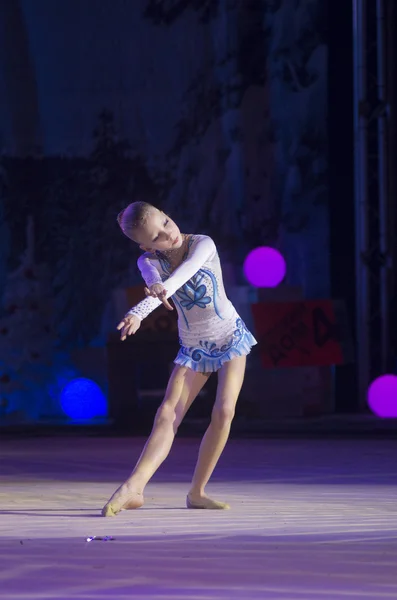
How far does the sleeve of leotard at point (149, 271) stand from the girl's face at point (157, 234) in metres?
0.06

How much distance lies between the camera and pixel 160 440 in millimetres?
4082

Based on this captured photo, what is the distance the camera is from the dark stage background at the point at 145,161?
8828mm

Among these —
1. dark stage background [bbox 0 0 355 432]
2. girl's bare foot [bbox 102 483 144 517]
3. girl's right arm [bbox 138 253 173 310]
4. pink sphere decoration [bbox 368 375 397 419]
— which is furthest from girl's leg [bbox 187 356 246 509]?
dark stage background [bbox 0 0 355 432]

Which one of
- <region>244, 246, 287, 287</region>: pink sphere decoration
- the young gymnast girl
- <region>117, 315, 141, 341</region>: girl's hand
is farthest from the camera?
<region>244, 246, 287, 287</region>: pink sphere decoration

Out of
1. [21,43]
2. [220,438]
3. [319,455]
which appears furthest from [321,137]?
[220,438]

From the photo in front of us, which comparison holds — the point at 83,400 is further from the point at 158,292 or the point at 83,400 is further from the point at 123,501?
the point at 158,292

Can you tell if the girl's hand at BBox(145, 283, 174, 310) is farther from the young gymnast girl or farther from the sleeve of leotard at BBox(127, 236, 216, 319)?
the young gymnast girl

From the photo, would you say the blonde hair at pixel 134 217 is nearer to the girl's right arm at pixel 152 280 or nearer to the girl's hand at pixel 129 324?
the girl's right arm at pixel 152 280

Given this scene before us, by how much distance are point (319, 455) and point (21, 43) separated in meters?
4.57

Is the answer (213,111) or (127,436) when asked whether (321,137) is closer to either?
(213,111)

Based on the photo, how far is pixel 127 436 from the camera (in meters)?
7.68

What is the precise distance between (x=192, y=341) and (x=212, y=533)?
Result: 35.2 inches

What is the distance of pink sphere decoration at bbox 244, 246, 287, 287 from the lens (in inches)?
346

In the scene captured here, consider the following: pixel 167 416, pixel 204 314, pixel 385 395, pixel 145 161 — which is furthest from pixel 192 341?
pixel 145 161
